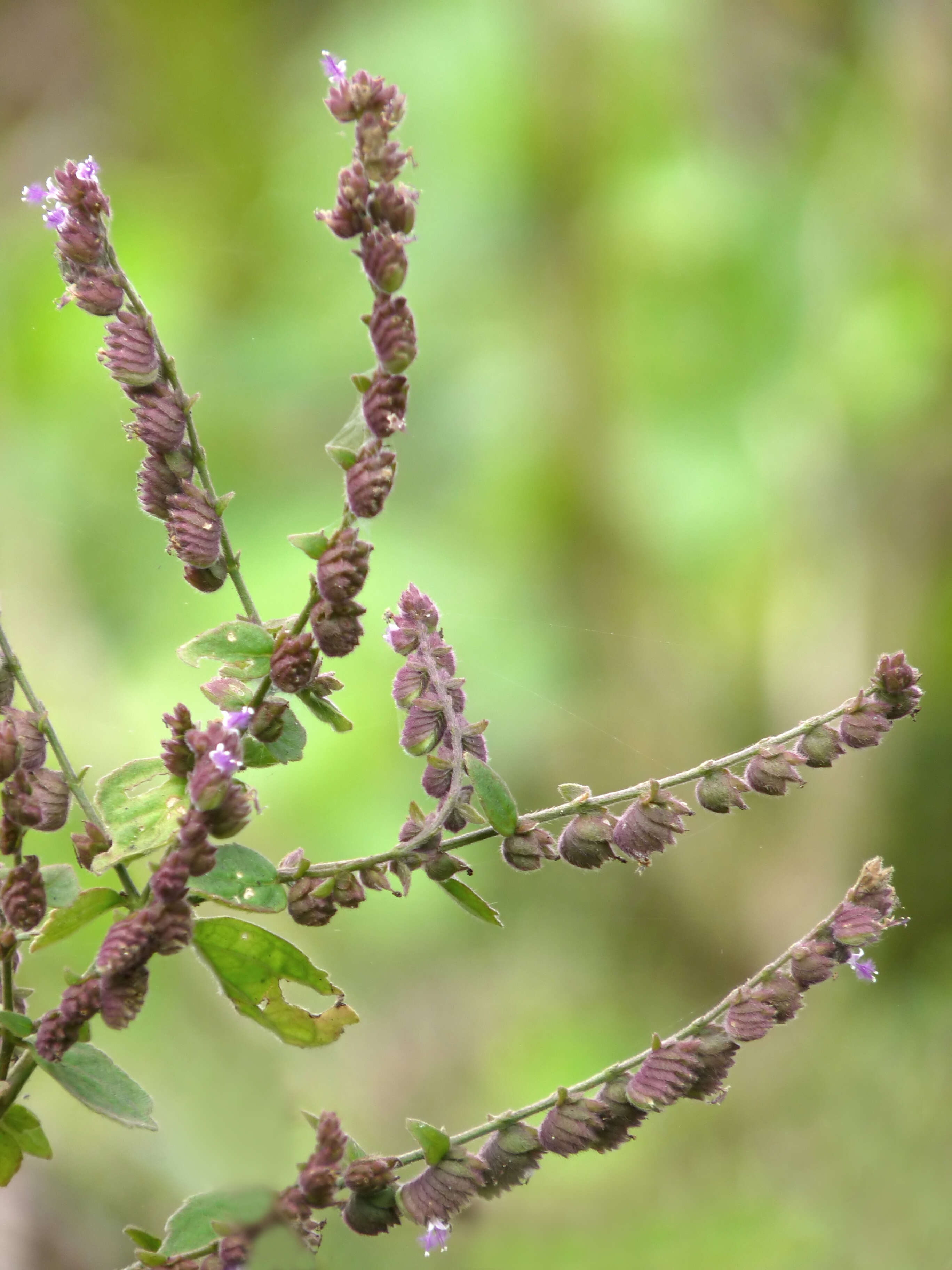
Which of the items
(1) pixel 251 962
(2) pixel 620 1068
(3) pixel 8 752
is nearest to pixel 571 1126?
(2) pixel 620 1068

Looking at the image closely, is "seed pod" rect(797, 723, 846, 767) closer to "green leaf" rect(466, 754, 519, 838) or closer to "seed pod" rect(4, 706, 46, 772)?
"green leaf" rect(466, 754, 519, 838)

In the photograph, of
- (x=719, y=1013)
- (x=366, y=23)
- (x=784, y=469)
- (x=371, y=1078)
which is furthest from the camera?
(x=366, y=23)

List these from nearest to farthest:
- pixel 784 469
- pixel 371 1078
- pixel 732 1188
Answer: pixel 732 1188
pixel 371 1078
pixel 784 469

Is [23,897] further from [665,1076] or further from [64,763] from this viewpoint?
[665,1076]

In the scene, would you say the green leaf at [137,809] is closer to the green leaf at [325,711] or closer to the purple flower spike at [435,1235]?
the green leaf at [325,711]

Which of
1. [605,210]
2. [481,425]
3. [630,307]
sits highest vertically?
[605,210]

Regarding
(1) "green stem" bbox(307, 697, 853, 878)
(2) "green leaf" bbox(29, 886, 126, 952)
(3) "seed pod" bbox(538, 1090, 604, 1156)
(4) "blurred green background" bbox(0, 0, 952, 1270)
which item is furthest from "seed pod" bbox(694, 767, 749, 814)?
(4) "blurred green background" bbox(0, 0, 952, 1270)

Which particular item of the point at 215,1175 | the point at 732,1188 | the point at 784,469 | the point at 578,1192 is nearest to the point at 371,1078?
the point at 578,1192

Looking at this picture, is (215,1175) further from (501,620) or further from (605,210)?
(605,210)
